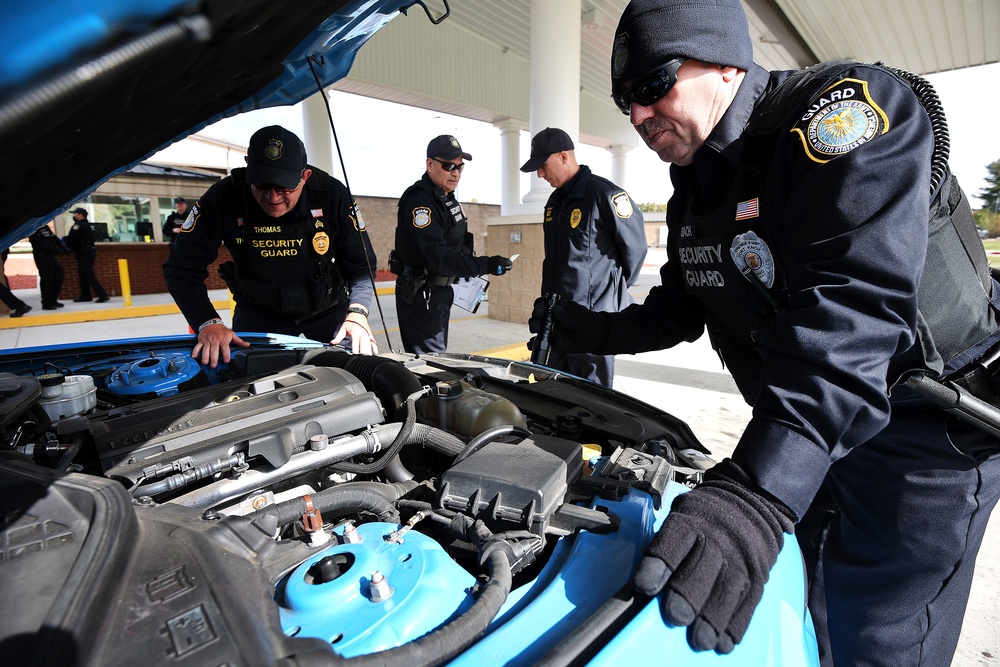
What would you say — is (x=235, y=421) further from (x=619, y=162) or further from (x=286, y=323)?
(x=619, y=162)

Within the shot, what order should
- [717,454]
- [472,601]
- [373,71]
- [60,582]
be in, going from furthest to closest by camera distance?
[373,71], [717,454], [472,601], [60,582]

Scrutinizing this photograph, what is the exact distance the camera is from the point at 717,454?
282 cm

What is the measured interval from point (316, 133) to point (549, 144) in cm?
724

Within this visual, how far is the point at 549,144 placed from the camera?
3.37 metres

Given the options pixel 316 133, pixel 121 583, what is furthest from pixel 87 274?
pixel 121 583

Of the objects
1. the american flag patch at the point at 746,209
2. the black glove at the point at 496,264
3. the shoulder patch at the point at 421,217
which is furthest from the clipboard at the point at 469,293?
the american flag patch at the point at 746,209

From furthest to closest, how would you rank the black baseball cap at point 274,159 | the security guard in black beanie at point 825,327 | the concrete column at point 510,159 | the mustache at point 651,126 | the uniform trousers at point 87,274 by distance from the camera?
1. the concrete column at point 510,159
2. the uniform trousers at point 87,274
3. the black baseball cap at point 274,159
4. the mustache at point 651,126
5. the security guard in black beanie at point 825,327

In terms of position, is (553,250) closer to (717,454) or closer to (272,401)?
(717,454)

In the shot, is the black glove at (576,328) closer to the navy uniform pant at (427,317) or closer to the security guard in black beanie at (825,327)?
the security guard in black beanie at (825,327)

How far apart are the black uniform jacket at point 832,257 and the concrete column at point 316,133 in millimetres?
9273

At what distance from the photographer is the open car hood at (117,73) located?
410mm

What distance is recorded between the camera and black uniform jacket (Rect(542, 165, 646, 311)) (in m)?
3.28

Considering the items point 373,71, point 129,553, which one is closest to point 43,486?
point 129,553

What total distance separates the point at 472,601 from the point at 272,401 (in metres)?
0.80
